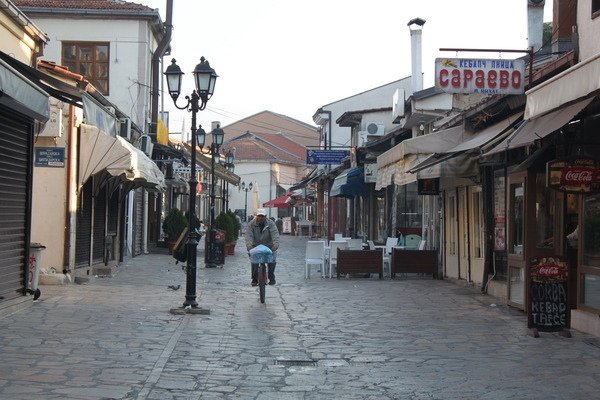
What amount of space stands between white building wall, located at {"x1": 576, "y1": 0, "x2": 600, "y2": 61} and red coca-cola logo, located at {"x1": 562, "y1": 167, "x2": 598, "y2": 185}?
1.87 metres

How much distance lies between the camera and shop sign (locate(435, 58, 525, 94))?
13828 mm

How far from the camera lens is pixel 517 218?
530 inches

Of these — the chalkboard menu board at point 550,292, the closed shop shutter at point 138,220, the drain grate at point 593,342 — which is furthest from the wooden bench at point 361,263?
the closed shop shutter at point 138,220

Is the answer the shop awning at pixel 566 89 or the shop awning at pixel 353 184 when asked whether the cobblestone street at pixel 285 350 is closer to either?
the shop awning at pixel 566 89

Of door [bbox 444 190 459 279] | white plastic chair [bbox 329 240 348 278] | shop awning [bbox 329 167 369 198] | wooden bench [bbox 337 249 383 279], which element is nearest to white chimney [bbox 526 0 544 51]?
door [bbox 444 190 459 279]

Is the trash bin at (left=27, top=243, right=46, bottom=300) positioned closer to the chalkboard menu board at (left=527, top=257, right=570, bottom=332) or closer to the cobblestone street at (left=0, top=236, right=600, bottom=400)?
the cobblestone street at (left=0, top=236, right=600, bottom=400)

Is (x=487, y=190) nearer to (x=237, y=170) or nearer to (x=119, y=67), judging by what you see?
(x=119, y=67)

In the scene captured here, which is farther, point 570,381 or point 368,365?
point 368,365

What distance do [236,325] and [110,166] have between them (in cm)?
641

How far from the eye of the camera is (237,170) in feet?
276

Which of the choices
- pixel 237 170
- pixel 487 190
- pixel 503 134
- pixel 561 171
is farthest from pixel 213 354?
pixel 237 170

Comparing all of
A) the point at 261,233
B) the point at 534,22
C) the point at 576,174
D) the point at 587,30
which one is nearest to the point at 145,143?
the point at 261,233

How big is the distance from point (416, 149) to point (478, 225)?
2489 mm

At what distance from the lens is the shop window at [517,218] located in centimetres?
1311
